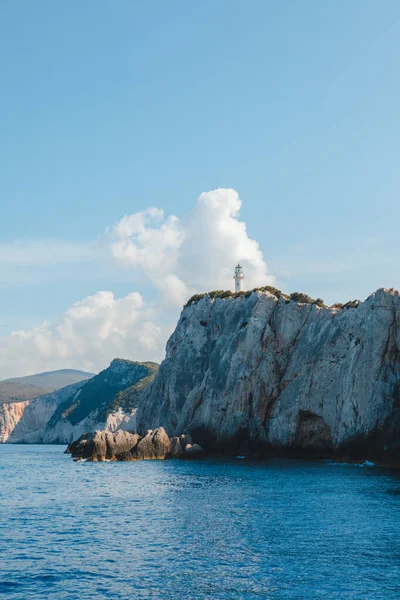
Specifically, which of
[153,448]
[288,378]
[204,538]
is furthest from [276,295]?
[204,538]

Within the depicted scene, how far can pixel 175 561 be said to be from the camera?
87.6 ft

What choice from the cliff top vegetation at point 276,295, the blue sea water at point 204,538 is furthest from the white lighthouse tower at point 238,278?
the blue sea water at point 204,538

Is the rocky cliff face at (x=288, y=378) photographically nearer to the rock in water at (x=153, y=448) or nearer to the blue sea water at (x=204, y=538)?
the rock in water at (x=153, y=448)

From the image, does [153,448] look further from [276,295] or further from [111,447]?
[276,295]

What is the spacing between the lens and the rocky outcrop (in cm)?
8506

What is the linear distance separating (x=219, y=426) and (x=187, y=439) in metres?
5.01

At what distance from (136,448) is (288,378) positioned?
75.4 ft

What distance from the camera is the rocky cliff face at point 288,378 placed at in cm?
6912

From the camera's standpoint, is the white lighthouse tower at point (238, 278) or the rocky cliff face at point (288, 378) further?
the white lighthouse tower at point (238, 278)

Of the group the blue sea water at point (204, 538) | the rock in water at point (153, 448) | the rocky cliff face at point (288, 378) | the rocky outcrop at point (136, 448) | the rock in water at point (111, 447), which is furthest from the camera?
the rock in water at point (111, 447)

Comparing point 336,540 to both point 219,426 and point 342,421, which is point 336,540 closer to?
point 342,421

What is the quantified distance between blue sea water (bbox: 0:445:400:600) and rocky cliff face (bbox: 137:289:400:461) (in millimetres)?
15447

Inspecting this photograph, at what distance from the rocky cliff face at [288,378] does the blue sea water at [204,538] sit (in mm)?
15447

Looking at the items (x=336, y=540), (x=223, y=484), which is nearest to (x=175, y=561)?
(x=336, y=540)
